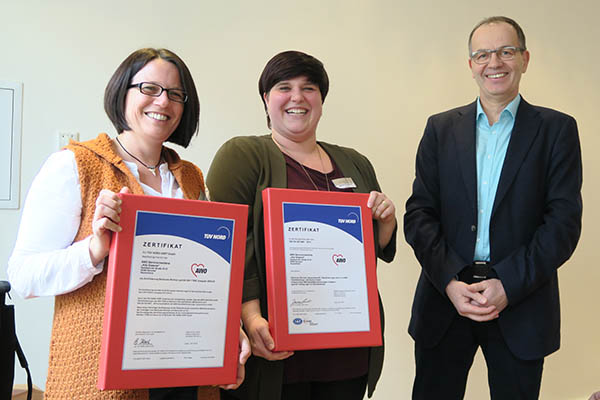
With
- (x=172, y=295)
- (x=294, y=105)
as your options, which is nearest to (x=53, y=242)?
(x=172, y=295)

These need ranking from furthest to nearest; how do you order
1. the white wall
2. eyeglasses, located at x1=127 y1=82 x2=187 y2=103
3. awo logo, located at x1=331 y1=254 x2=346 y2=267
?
the white wall
awo logo, located at x1=331 y1=254 x2=346 y2=267
eyeglasses, located at x1=127 y1=82 x2=187 y2=103

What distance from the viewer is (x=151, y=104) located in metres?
1.27

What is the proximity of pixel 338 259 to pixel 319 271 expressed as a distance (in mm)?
68

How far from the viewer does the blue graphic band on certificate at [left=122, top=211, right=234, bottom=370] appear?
108 centimetres

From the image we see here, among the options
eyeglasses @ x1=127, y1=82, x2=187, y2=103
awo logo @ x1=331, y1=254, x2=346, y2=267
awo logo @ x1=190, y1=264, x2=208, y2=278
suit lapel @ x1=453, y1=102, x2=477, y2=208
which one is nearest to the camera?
awo logo @ x1=190, y1=264, x2=208, y2=278

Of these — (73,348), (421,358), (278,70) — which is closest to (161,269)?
(73,348)

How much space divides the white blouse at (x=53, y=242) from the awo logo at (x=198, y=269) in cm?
20

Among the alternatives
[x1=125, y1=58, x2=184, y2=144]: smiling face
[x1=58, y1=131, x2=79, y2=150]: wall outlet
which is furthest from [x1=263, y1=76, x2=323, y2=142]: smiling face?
[x1=58, y1=131, x2=79, y2=150]: wall outlet

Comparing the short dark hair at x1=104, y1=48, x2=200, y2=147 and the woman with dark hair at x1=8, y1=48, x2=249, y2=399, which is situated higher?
the short dark hair at x1=104, y1=48, x2=200, y2=147

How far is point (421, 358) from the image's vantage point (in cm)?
191

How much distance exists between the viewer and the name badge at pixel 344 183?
5.35 ft

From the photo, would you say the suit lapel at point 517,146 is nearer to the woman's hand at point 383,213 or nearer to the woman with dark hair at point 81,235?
the woman's hand at point 383,213

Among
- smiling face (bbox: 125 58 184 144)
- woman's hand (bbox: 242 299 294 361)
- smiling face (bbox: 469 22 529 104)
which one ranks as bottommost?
woman's hand (bbox: 242 299 294 361)

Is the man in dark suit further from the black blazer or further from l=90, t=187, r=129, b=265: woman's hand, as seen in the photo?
l=90, t=187, r=129, b=265: woman's hand
